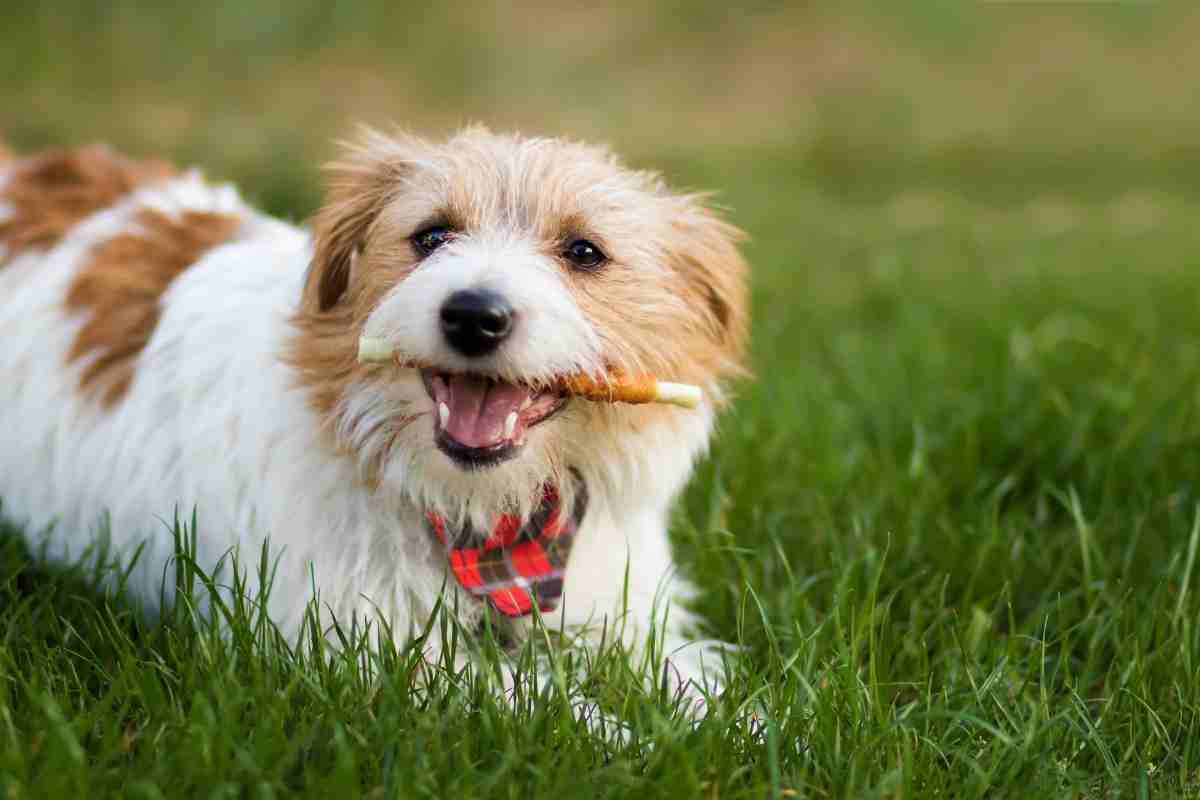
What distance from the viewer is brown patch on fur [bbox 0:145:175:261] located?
381 cm

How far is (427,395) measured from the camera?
270 centimetres

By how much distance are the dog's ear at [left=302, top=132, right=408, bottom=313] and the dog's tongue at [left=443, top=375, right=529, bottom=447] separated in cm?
52

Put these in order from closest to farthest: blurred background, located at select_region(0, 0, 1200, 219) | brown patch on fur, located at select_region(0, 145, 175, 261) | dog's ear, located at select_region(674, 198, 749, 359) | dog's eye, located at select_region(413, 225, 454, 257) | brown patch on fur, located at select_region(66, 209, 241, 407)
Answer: dog's eye, located at select_region(413, 225, 454, 257) → dog's ear, located at select_region(674, 198, 749, 359) → brown patch on fur, located at select_region(66, 209, 241, 407) → brown patch on fur, located at select_region(0, 145, 175, 261) → blurred background, located at select_region(0, 0, 1200, 219)

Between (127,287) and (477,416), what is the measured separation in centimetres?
139

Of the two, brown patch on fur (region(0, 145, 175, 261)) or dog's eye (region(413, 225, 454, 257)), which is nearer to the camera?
dog's eye (region(413, 225, 454, 257))

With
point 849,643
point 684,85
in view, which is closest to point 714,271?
point 849,643

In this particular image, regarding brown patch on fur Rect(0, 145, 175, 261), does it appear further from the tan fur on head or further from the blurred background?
the blurred background

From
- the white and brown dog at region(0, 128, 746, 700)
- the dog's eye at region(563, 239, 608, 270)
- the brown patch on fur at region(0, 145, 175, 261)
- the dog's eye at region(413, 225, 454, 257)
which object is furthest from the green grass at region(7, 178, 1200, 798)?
the brown patch on fur at region(0, 145, 175, 261)

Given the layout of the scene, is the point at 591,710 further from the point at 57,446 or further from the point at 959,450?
the point at 959,450

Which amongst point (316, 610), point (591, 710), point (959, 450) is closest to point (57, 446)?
point (316, 610)

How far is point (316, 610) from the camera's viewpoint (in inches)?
101

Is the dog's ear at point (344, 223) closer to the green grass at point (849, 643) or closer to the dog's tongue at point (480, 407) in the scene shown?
the dog's tongue at point (480, 407)

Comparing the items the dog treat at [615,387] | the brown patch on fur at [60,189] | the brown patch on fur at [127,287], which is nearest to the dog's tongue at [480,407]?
the dog treat at [615,387]

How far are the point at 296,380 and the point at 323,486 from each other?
0.26m
